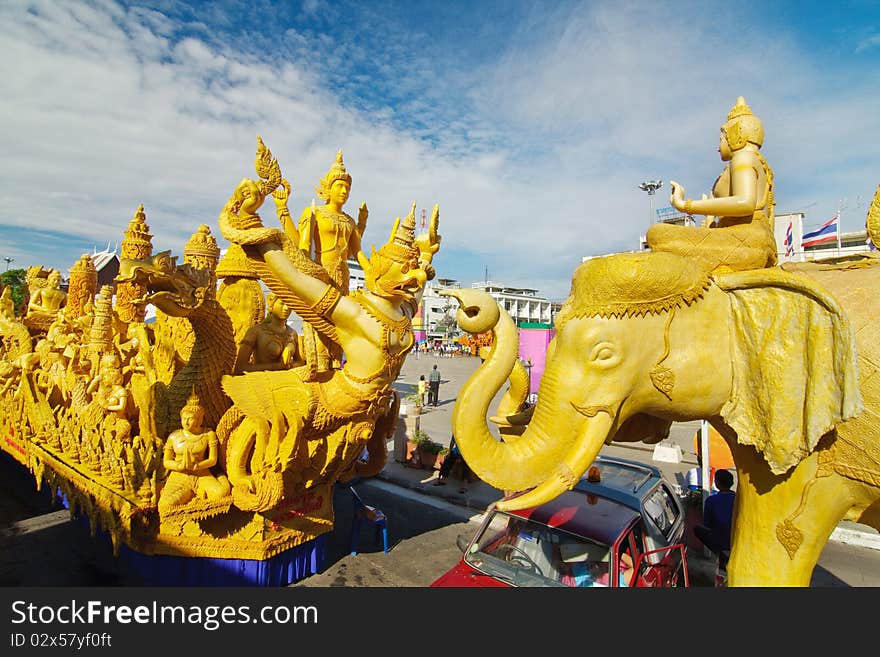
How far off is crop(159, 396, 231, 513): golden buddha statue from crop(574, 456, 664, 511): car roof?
3.23m

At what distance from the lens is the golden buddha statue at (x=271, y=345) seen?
16.0 ft

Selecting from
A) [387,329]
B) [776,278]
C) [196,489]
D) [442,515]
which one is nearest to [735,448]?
[776,278]

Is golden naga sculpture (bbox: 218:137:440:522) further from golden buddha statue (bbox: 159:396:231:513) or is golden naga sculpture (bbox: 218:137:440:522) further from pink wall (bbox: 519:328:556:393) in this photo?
pink wall (bbox: 519:328:556:393)

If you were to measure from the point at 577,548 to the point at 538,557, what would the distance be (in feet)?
1.04

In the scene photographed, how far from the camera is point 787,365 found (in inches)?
73.7

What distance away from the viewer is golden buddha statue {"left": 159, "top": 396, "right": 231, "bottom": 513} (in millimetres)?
4004

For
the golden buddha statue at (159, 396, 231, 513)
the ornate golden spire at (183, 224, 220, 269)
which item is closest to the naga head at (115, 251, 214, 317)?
the golden buddha statue at (159, 396, 231, 513)

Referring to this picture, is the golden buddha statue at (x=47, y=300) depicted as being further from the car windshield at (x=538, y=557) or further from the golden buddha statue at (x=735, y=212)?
the golden buddha statue at (x=735, y=212)

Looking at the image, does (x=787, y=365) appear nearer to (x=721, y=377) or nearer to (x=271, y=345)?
(x=721, y=377)

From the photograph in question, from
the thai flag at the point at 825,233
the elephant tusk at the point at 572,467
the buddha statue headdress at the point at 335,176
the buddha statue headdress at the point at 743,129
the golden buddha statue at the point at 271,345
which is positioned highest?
the thai flag at the point at 825,233

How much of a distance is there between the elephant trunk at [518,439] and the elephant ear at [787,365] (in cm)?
64

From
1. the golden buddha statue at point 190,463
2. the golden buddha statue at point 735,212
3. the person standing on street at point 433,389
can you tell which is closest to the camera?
the golden buddha statue at point 735,212

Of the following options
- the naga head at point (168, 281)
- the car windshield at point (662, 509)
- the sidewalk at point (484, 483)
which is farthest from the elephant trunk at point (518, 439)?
the sidewalk at point (484, 483)

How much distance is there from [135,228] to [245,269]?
2718 millimetres
